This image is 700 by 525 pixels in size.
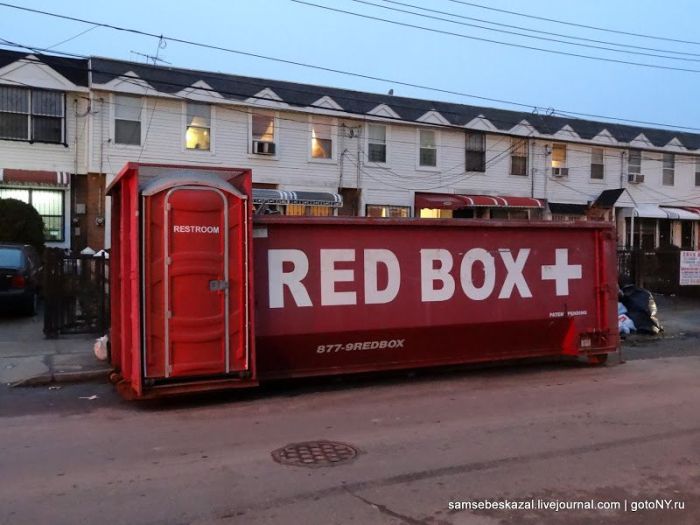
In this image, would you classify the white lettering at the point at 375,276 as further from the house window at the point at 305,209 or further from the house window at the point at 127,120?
the house window at the point at 127,120

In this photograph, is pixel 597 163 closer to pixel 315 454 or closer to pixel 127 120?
pixel 127 120

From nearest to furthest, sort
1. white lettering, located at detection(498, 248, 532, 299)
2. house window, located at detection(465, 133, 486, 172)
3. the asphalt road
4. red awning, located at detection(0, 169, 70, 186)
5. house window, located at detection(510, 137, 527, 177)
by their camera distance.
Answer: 1. the asphalt road
2. white lettering, located at detection(498, 248, 532, 299)
3. red awning, located at detection(0, 169, 70, 186)
4. house window, located at detection(465, 133, 486, 172)
5. house window, located at detection(510, 137, 527, 177)

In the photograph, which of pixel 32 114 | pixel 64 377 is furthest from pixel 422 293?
pixel 32 114

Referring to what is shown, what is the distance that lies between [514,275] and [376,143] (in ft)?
53.6

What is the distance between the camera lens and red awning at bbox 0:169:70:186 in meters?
19.8

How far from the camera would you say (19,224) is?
17.7 metres

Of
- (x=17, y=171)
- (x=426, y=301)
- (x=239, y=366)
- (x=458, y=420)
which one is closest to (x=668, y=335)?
(x=426, y=301)

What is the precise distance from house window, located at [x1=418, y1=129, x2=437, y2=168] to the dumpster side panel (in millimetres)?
16410

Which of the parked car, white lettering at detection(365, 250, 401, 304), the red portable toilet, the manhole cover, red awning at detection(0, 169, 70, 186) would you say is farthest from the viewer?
red awning at detection(0, 169, 70, 186)

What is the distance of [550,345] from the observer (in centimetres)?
955

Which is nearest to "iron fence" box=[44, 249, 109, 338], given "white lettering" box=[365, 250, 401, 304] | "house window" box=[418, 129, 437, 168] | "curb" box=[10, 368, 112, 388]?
"curb" box=[10, 368, 112, 388]

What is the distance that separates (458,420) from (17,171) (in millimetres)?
17568

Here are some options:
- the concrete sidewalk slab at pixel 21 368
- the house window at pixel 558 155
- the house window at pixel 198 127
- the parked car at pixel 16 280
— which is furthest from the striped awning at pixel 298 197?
the concrete sidewalk slab at pixel 21 368

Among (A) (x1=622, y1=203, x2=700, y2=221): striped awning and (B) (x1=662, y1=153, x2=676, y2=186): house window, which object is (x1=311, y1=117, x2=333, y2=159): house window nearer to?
(A) (x1=622, y1=203, x2=700, y2=221): striped awning
